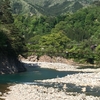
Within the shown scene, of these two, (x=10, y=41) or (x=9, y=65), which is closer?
(x=9, y=65)

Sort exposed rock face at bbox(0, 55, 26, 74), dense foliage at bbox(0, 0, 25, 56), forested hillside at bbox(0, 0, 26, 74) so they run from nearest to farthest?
exposed rock face at bbox(0, 55, 26, 74) → forested hillside at bbox(0, 0, 26, 74) → dense foliage at bbox(0, 0, 25, 56)

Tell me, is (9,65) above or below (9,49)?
below

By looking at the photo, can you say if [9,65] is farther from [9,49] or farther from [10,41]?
[10,41]

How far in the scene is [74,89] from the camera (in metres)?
43.9

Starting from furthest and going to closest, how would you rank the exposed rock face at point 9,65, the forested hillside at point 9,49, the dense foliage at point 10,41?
the dense foliage at point 10,41 → the forested hillside at point 9,49 → the exposed rock face at point 9,65

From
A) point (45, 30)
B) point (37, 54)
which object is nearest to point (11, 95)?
point (37, 54)

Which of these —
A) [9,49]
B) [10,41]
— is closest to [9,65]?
[9,49]

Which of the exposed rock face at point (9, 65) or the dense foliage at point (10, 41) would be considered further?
the dense foliage at point (10, 41)

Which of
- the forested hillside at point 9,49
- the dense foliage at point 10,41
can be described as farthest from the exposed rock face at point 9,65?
the dense foliage at point 10,41

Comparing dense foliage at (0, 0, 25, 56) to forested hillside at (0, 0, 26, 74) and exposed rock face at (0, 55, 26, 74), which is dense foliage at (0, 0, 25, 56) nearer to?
forested hillside at (0, 0, 26, 74)

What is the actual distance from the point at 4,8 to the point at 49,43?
48246 mm

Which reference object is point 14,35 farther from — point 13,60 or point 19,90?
point 19,90

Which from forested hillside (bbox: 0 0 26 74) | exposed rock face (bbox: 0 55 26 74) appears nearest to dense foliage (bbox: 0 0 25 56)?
forested hillside (bbox: 0 0 26 74)

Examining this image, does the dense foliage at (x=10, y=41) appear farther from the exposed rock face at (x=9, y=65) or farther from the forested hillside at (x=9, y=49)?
the exposed rock face at (x=9, y=65)
